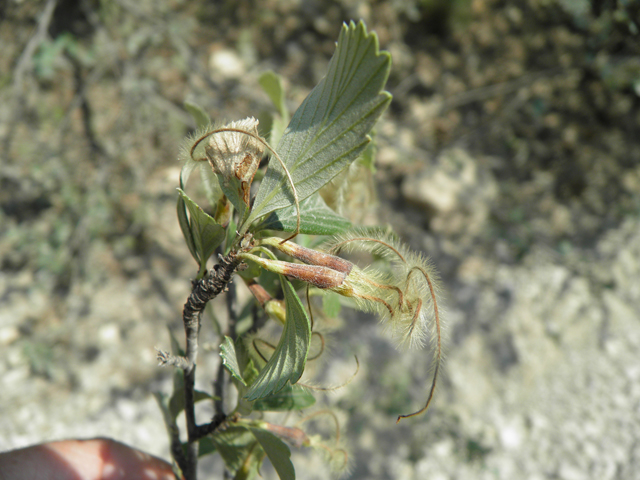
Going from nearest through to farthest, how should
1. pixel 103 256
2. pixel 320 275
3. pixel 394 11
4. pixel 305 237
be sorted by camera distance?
pixel 320 275 → pixel 305 237 → pixel 103 256 → pixel 394 11

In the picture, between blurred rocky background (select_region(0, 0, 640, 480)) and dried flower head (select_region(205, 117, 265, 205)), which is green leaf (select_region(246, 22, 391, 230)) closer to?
dried flower head (select_region(205, 117, 265, 205))

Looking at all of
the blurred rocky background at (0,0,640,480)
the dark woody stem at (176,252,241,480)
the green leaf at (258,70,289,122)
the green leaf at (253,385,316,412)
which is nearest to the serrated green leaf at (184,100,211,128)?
the green leaf at (258,70,289,122)

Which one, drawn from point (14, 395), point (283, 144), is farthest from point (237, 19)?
point (283, 144)

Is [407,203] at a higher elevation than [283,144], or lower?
higher

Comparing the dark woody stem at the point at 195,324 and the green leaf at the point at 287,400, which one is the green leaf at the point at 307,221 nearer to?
the dark woody stem at the point at 195,324

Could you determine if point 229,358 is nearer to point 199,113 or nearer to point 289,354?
point 289,354

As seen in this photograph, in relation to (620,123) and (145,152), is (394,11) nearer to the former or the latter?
(620,123)
